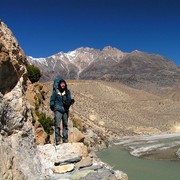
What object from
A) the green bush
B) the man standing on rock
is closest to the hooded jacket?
the man standing on rock

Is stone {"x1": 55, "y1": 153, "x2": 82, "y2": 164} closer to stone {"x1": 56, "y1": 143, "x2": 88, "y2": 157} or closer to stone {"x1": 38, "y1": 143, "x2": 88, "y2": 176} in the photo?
stone {"x1": 38, "y1": 143, "x2": 88, "y2": 176}

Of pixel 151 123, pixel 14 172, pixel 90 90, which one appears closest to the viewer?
pixel 14 172

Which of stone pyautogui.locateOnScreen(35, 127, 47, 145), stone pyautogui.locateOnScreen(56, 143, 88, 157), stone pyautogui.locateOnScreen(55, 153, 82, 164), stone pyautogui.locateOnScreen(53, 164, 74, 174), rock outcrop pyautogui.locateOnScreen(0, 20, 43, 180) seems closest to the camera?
rock outcrop pyautogui.locateOnScreen(0, 20, 43, 180)

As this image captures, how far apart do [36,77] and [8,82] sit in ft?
61.3

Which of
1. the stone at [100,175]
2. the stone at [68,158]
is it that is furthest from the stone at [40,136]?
the stone at [100,175]

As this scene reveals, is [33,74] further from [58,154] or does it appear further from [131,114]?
[131,114]

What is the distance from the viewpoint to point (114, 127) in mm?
100750

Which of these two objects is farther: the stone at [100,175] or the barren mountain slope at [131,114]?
the barren mountain slope at [131,114]

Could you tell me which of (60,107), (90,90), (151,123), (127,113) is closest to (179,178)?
(60,107)

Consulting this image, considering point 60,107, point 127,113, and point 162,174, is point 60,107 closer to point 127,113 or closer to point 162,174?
point 162,174

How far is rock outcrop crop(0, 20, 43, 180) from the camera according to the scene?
32.9 feet

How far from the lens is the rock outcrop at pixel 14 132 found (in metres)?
10.0

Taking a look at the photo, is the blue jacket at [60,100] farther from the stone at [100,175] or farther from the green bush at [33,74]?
the green bush at [33,74]

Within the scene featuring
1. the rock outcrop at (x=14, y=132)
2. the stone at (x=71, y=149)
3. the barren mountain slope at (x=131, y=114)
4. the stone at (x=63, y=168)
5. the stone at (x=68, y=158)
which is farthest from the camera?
the barren mountain slope at (x=131, y=114)
